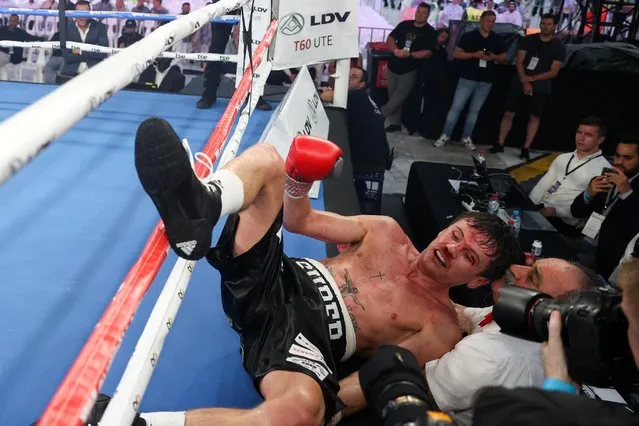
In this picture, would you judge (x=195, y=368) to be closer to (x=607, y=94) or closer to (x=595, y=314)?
(x=595, y=314)

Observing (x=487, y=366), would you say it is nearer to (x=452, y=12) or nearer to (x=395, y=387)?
(x=395, y=387)

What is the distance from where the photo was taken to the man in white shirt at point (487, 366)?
1.35 m

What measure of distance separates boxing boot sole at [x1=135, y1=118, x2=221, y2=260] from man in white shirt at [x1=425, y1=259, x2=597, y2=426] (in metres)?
0.71

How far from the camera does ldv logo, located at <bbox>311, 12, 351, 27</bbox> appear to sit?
10.6 ft

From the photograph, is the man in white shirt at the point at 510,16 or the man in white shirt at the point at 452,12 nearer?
the man in white shirt at the point at 452,12

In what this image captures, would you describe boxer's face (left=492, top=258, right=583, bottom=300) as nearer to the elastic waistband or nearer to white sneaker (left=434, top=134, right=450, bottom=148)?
the elastic waistband

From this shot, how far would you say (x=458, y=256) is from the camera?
167 centimetres

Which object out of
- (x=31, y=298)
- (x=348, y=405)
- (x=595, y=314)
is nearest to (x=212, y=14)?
(x=31, y=298)

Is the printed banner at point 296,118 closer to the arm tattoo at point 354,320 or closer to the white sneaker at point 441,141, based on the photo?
the arm tattoo at point 354,320

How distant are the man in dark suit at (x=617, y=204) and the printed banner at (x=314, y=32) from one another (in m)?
1.59

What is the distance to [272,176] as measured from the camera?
4.47 feet

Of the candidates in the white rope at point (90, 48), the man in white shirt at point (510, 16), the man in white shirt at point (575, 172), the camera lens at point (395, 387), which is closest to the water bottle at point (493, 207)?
the man in white shirt at point (575, 172)

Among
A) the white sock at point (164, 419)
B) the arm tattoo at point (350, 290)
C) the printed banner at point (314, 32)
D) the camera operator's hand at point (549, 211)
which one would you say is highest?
the printed banner at point (314, 32)

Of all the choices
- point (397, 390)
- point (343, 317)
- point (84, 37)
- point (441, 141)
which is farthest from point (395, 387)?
point (441, 141)
